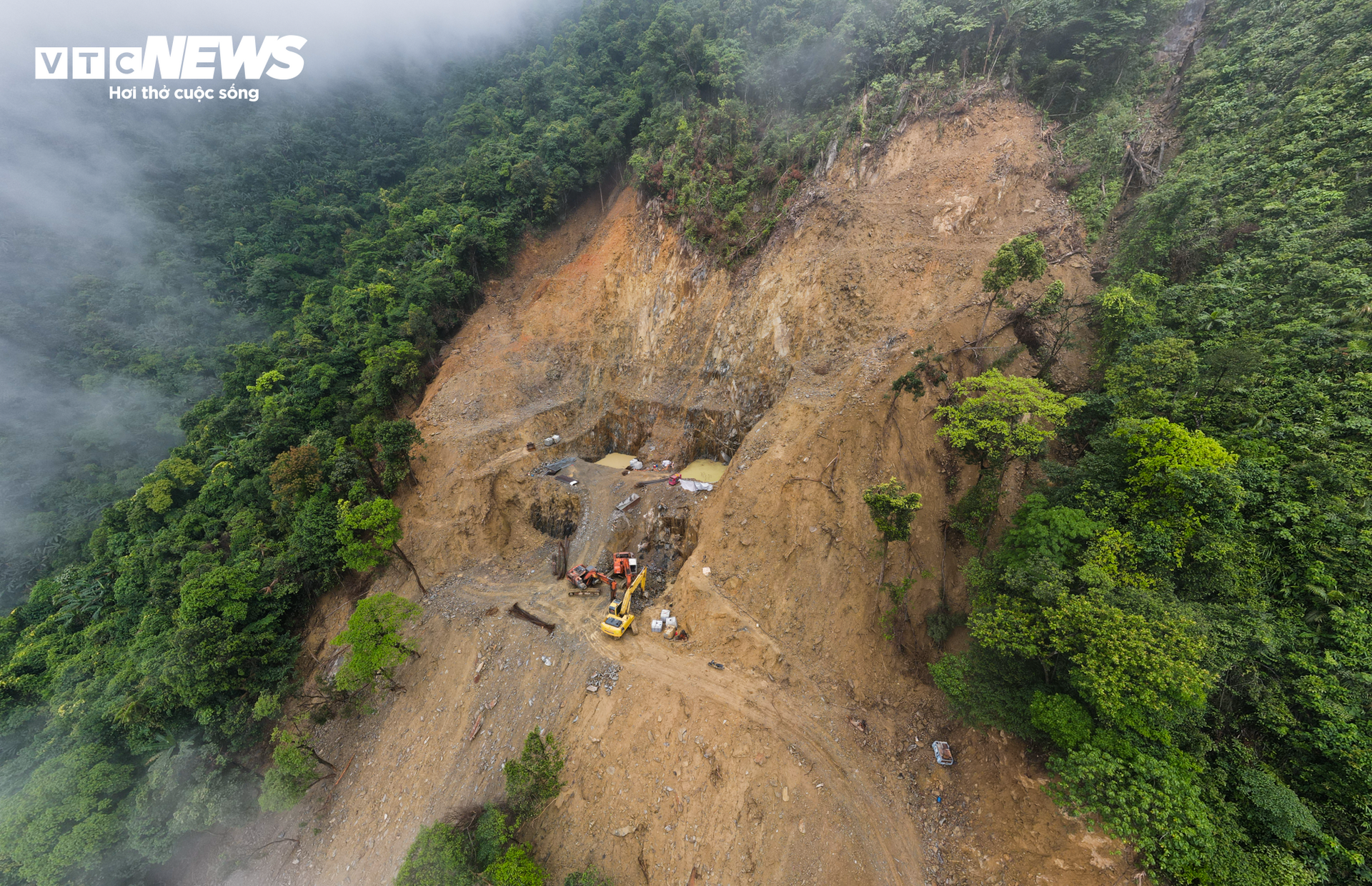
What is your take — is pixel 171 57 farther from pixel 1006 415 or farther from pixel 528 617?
pixel 1006 415

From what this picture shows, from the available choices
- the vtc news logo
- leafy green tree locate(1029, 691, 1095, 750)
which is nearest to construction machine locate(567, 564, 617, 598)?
leafy green tree locate(1029, 691, 1095, 750)

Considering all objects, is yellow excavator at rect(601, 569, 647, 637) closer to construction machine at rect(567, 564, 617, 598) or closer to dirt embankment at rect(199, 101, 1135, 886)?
dirt embankment at rect(199, 101, 1135, 886)

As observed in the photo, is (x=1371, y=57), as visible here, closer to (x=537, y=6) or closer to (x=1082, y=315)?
(x=1082, y=315)

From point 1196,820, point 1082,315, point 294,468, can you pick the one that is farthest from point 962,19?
point 294,468

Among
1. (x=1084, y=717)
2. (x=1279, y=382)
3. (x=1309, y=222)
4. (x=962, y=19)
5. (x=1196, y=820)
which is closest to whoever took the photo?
(x=1196, y=820)

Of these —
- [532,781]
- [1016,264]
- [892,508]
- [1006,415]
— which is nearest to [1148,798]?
[892,508]

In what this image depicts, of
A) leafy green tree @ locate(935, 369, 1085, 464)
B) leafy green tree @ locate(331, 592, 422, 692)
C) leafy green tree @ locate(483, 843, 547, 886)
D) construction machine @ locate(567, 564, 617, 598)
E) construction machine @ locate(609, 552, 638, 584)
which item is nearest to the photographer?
leafy green tree @ locate(483, 843, 547, 886)
